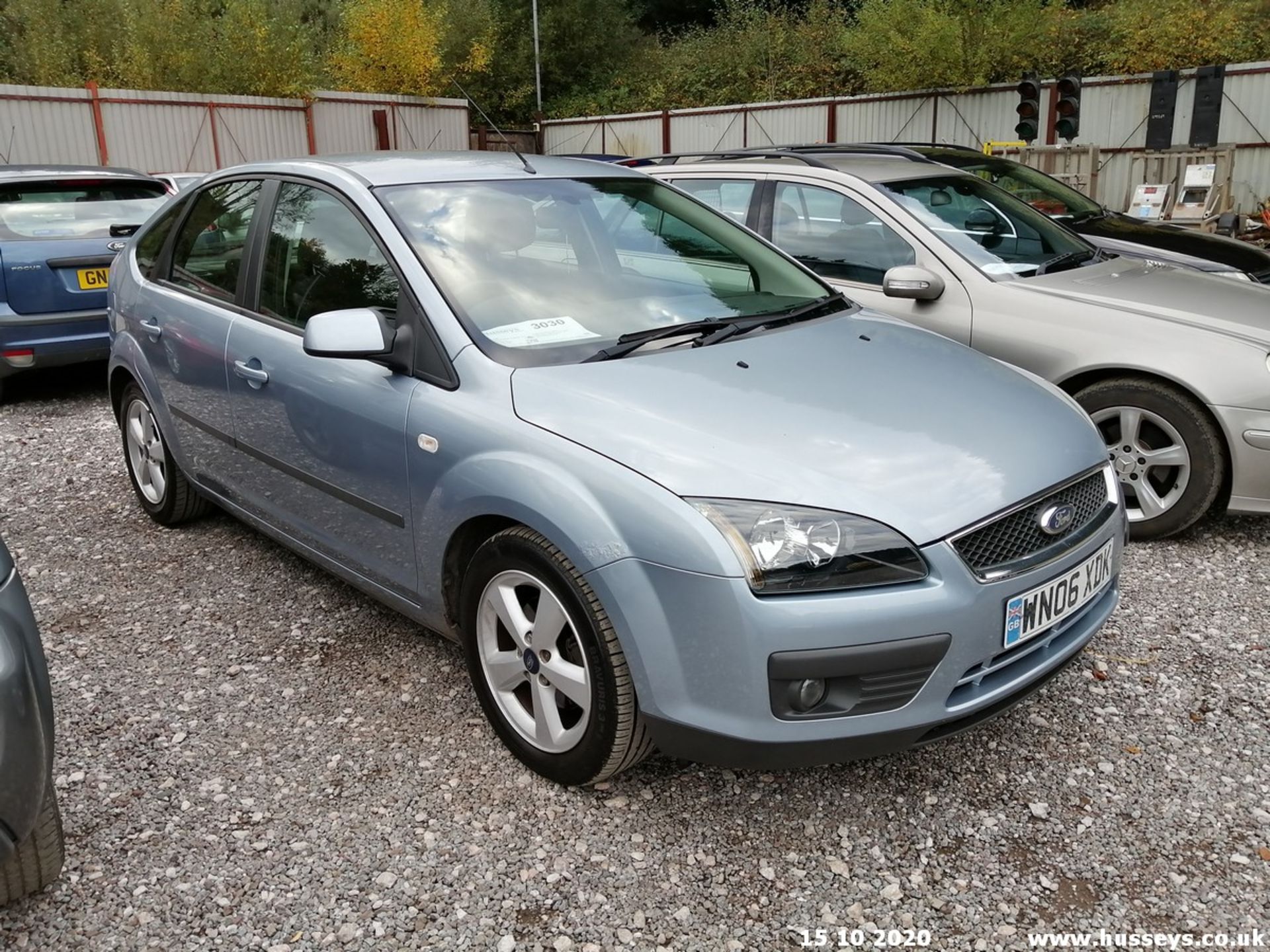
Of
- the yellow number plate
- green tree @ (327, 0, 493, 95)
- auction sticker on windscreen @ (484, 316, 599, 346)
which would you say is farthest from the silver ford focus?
green tree @ (327, 0, 493, 95)

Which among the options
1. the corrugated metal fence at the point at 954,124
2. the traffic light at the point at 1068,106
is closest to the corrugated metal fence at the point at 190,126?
the corrugated metal fence at the point at 954,124

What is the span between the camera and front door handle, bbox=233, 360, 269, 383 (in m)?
3.58

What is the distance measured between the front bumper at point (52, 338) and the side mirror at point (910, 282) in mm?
5038

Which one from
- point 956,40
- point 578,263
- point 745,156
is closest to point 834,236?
point 745,156

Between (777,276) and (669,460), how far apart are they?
1.53 m

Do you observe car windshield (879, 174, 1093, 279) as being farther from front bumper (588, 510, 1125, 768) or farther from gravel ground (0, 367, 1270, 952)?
front bumper (588, 510, 1125, 768)

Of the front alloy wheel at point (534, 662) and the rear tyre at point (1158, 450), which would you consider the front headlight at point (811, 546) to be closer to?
the front alloy wheel at point (534, 662)

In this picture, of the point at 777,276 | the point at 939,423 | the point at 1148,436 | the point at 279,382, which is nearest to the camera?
the point at 939,423

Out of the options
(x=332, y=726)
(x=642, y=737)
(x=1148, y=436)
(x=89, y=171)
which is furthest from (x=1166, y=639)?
(x=89, y=171)

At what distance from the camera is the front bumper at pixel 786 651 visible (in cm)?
229

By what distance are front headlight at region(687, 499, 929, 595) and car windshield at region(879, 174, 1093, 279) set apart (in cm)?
295

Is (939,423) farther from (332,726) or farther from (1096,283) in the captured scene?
(1096,283)

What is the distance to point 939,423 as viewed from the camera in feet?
8.91

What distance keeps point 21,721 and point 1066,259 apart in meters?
4.91
